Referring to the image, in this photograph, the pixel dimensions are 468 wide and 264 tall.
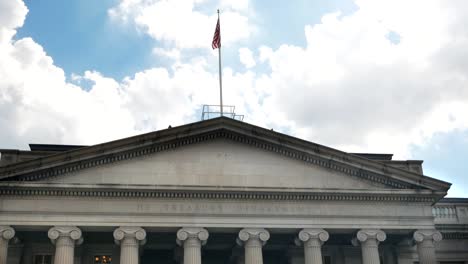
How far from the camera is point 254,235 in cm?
3366

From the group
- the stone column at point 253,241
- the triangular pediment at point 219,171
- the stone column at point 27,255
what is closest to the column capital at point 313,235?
the stone column at point 253,241

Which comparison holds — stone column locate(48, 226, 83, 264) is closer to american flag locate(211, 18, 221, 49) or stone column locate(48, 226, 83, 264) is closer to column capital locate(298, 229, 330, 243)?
column capital locate(298, 229, 330, 243)

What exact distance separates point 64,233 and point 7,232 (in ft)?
9.26

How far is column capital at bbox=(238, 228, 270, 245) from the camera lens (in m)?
33.6

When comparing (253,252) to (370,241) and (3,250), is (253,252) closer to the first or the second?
(370,241)

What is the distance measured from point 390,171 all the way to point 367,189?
176cm

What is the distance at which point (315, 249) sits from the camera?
34000mm

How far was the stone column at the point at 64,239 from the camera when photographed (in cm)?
3169

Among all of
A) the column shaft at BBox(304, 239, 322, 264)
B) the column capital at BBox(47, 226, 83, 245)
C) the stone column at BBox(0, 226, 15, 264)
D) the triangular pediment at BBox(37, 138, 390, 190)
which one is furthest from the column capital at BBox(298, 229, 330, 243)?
the stone column at BBox(0, 226, 15, 264)

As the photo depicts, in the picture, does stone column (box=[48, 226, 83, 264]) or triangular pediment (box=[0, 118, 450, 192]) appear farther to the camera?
triangular pediment (box=[0, 118, 450, 192])

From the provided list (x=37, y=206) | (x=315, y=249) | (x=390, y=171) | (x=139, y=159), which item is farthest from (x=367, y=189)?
(x=37, y=206)

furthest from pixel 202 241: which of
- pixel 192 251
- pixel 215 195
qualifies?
pixel 215 195

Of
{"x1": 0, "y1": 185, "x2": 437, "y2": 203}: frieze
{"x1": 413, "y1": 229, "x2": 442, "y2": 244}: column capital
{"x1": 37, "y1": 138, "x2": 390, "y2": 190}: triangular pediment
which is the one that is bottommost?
{"x1": 413, "y1": 229, "x2": 442, "y2": 244}: column capital

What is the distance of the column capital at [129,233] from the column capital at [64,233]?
1924 mm
